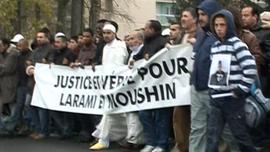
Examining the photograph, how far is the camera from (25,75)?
38.3ft

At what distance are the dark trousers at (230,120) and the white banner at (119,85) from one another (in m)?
1.58

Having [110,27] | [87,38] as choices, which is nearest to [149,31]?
[110,27]

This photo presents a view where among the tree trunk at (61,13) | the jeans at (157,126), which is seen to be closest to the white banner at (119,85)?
the jeans at (157,126)

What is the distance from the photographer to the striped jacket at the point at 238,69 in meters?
6.91

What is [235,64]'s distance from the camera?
23.0ft

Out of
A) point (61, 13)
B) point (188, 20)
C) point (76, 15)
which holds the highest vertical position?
point (61, 13)

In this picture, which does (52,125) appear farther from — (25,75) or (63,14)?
(63,14)

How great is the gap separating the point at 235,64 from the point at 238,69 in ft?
0.21

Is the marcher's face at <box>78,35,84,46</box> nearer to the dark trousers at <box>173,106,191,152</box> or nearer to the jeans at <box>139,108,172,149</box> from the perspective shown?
the jeans at <box>139,108,172,149</box>

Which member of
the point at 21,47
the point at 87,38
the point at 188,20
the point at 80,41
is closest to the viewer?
the point at 188,20

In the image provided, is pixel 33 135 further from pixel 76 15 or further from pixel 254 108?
pixel 76 15

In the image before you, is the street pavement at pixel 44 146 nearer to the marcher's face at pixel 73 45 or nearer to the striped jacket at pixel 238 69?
the marcher's face at pixel 73 45

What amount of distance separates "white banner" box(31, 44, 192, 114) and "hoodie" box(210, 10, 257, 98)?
68.2 inches

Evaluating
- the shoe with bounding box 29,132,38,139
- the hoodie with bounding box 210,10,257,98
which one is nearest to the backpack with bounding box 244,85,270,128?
the hoodie with bounding box 210,10,257,98
